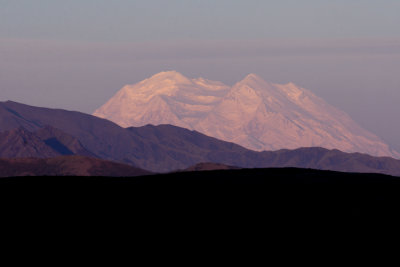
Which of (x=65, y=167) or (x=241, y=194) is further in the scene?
(x=65, y=167)

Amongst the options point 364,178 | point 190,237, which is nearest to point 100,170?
point 364,178

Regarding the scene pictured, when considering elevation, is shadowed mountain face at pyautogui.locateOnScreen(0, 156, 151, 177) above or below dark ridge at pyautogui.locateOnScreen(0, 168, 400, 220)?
below

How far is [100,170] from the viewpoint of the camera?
150750mm

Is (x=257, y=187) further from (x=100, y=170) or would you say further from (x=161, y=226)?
(x=100, y=170)

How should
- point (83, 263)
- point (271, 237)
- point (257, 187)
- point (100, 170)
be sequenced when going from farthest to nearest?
1. point (100, 170)
2. point (257, 187)
3. point (271, 237)
4. point (83, 263)

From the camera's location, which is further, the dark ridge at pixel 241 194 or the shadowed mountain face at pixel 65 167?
the shadowed mountain face at pixel 65 167

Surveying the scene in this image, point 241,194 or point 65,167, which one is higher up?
point 241,194

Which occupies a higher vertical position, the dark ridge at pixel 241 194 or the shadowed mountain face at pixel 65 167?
the dark ridge at pixel 241 194

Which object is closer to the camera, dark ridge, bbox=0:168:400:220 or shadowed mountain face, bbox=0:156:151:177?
dark ridge, bbox=0:168:400:220

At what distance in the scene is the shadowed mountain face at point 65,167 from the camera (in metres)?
149

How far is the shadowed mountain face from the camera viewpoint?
14862 centimetres

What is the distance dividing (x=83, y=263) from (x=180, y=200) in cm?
795

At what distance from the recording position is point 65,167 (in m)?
154

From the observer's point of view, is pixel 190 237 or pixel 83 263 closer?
pixel 83 263
